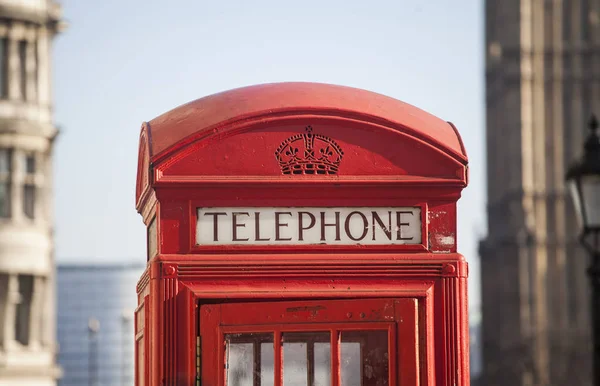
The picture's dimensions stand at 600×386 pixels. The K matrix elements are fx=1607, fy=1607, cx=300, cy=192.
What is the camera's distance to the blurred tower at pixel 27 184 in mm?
30422

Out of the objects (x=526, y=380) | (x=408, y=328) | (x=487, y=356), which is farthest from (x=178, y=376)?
(x=487, y=356)

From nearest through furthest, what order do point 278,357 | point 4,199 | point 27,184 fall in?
point 278,357 < point 4,199 < point 27,184

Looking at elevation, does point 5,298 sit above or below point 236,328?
above

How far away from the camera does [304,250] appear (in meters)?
4.93

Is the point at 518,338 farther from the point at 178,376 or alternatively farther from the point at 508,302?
the point at 178,376

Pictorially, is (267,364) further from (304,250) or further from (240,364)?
(304,250)

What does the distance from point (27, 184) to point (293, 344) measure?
88.8 feet

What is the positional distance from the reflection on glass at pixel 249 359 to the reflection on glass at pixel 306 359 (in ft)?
0.16

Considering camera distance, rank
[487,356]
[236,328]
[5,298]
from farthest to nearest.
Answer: [487,356] → [5,298] → [236,328]

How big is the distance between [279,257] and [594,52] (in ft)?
→ 211

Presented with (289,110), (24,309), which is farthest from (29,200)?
(289,110)

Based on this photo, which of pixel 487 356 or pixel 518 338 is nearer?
pixel 518 338

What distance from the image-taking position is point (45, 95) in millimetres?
31562

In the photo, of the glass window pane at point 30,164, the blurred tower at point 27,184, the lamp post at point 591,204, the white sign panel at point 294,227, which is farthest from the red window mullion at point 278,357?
the glass window pane at point 30,164
